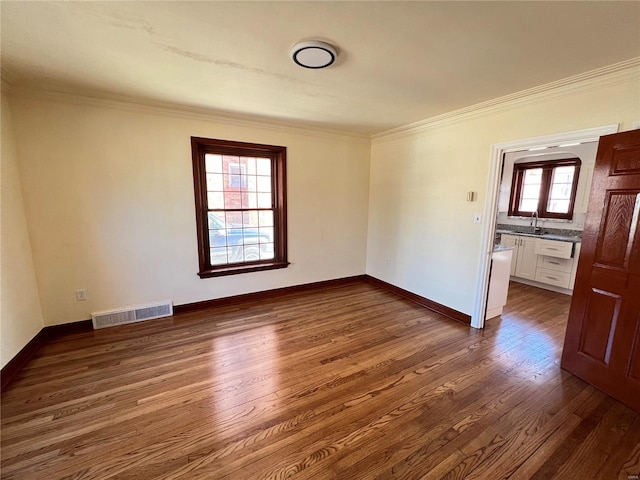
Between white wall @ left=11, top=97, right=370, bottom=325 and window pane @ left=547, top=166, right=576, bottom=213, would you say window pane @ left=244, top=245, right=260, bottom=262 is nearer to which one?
white wall @ left=11, top=97, right=370, bottom=325

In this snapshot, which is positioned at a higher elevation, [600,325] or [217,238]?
[217,238]

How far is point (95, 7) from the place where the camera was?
1451 millimetres

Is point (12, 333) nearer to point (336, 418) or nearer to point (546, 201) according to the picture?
point (336, 418)

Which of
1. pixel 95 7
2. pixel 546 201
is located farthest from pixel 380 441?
pixel 546 201

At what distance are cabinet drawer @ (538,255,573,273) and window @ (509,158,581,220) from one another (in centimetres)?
87

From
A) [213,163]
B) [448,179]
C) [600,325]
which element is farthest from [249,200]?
[600,325]

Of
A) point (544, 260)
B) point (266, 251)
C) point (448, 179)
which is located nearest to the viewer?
point (448, 179)

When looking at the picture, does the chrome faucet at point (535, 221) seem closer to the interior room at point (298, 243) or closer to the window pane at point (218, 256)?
the interior room at point (298, 243)

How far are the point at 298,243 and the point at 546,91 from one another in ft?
10.7

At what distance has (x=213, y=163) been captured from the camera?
3.50 metres

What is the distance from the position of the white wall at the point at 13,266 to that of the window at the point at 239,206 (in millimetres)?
1538

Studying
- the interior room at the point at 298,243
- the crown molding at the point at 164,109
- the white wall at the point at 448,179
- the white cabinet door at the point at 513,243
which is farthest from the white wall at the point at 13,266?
the white cabinet door at the point at 513,243

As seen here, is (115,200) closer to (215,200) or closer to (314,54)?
(215,200)

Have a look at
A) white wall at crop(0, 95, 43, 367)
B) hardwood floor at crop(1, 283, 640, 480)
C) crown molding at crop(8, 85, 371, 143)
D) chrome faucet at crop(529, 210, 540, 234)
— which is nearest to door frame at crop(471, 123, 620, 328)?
hardwood floor at crop(1, 283, 640, 480)
